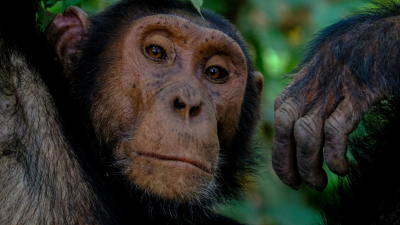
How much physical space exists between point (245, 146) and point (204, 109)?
118 cm

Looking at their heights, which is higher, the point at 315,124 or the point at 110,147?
the point at 315,124

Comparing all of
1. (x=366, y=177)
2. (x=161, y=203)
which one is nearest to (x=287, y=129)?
(x=161, y=203)

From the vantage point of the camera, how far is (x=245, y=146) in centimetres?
412

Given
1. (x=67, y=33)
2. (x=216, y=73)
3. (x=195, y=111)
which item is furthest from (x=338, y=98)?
(x=67, y=33)

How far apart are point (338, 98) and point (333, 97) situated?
3 centimetres

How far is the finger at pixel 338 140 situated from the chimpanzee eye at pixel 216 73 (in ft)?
3.78

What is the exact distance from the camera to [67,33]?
11.0 ft

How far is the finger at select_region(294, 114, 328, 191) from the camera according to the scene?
2.61m

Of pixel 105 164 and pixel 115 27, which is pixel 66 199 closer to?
pixel 105 164

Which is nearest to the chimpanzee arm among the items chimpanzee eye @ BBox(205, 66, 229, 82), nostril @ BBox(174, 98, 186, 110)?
nostril @ BBox(174, 98, 186, 110)

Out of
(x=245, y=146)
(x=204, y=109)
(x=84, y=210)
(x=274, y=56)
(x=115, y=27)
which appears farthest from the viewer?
(x=274, y=56)

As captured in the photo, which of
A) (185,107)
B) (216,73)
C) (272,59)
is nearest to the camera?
(185,107)

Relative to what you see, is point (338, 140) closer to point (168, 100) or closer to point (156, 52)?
point (168, 100)

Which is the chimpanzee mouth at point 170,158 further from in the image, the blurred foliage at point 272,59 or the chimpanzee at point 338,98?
the blurred foliage at point 272,59
